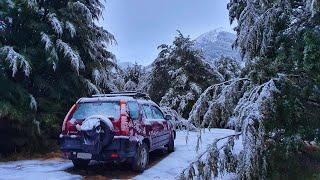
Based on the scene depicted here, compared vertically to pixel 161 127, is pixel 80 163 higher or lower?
lower

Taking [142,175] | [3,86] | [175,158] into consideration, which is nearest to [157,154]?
[175,158]

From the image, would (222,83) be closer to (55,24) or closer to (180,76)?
(55,24)

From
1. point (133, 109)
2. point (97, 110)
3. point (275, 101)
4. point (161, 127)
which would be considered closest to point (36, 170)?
point (97, 110)

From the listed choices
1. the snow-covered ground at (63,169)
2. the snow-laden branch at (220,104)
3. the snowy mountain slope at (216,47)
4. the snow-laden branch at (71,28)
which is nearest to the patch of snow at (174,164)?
the snow-covered ground at (63,169)

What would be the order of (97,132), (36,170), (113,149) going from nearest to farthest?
(97,132) → (113,149) → (36,170)

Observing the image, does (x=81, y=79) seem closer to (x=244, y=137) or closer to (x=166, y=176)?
(x=166, y=176)

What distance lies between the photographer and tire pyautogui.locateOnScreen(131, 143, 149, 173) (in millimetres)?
10395

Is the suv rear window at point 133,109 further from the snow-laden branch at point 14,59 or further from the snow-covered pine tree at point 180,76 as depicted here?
the snow-covered pine tree at point 180,76

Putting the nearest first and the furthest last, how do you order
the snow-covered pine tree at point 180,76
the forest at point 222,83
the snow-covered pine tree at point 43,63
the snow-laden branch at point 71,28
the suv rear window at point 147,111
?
the forest at point 222,83 < the suv rear window at point 147,111 < the snow-covered pine tree at point 43,63 < the snow-laden branch at point 71,28 < the snow-covered pine tree at point 180,76

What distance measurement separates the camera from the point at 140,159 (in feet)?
34.8

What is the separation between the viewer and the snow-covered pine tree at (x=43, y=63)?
41.7 feet

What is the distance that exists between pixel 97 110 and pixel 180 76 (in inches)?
577

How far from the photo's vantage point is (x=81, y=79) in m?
14.9

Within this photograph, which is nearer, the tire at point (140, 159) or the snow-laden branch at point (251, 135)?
the snow-laden branch at point (251, 135)
